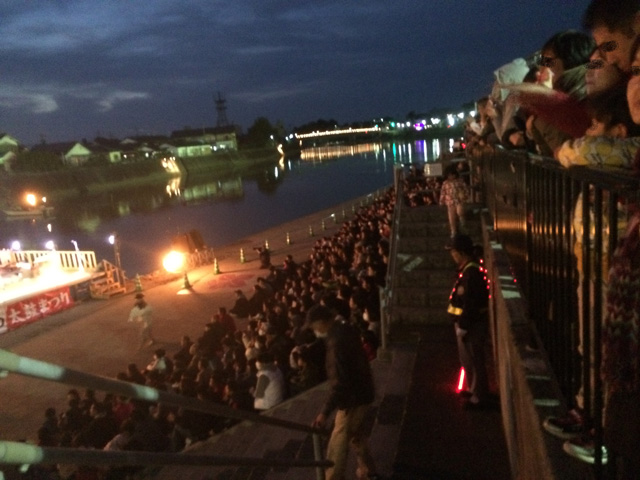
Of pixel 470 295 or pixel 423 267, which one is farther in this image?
pixel 423 267

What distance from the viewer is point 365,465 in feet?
15.3

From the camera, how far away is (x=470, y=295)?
504 centimetres

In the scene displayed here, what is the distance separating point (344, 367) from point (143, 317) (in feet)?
34.6

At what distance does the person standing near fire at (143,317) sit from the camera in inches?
535

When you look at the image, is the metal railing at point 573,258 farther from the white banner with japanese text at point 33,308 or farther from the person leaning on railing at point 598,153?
the white banner with japanese text at point 33,308

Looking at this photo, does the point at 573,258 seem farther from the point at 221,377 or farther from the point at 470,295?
the point at 221,377

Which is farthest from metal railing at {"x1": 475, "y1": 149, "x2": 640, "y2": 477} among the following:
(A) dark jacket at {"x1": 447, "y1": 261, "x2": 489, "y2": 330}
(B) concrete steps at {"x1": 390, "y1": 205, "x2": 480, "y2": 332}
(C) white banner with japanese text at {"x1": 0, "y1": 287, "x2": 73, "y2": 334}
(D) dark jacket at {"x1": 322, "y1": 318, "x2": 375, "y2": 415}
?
(C) white banner with japanese text at {"x1": 0, "y1": 287, "x2": 73, "y2": 334}

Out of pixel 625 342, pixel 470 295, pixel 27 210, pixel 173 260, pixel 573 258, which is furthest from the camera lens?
pixel 27 210

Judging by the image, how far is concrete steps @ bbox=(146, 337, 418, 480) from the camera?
18.3ft

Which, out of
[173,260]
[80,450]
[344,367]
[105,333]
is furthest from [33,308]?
[80,450]

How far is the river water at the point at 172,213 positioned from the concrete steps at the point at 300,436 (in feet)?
97.1

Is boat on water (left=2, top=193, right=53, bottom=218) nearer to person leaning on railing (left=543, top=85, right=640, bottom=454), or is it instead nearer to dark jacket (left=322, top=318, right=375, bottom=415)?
dark jacket (left=322, top=318, right=375, bottom=415)

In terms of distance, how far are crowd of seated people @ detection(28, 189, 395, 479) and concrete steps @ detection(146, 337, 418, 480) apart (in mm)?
375

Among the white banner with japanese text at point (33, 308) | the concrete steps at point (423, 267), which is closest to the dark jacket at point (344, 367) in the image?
the concrete steps at point (423, 267)
